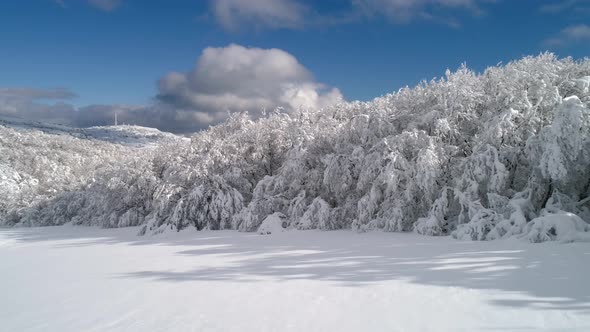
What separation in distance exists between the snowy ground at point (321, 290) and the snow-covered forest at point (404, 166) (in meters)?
2.72

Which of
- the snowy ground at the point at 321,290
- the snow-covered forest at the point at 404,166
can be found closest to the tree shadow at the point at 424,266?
the snowy ground at the point at 321,290

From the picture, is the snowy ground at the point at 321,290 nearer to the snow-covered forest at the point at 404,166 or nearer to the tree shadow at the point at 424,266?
the tree shadow at the point at 424,266

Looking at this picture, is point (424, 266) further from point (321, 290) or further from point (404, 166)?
point (404, 166)

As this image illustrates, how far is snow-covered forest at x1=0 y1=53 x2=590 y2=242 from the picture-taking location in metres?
10.4

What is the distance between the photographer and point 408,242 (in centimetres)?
1029

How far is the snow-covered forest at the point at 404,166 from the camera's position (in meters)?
10.4

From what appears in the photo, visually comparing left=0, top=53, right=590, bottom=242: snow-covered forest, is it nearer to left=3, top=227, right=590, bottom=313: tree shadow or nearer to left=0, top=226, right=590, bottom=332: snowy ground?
left=3, top=227, right=590, bottom=313: tree shadow

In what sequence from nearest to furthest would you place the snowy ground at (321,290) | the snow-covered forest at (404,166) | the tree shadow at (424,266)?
the snowy ground at (321,290) < the tree shadow at (424,266) < the snow-covered forest at (404,166)

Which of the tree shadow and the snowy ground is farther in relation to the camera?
the tree shadow

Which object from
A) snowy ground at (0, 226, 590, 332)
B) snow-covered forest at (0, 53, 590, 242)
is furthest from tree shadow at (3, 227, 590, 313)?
snow-covered forest at (0, 53, 590, 242)

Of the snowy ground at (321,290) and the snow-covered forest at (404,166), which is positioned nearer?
the snowy ground at (321,290)

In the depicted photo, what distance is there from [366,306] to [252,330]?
5.80ft

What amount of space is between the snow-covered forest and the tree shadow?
4.91 ft

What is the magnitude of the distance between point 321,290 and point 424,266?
8.57 ft
